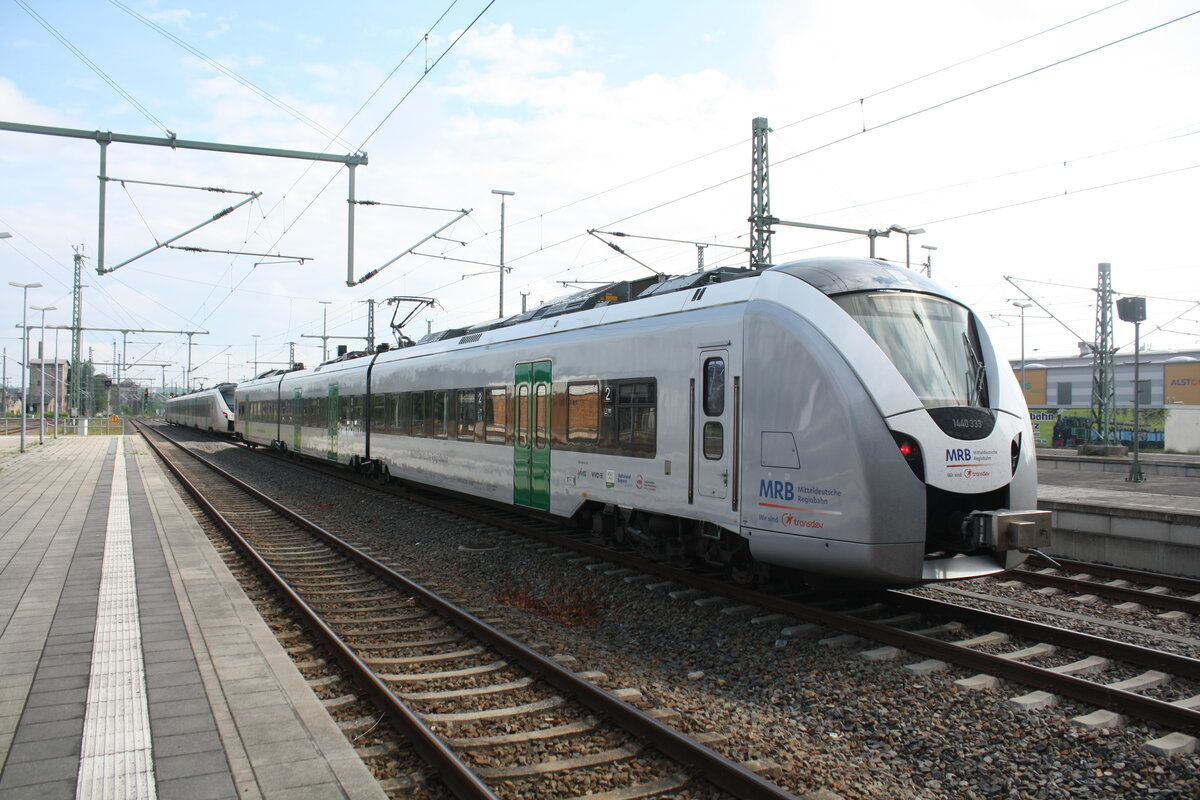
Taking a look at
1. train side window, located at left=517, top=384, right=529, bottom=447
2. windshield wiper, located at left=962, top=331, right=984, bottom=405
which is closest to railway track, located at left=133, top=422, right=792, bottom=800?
train side window, located at left=517, top=384, right=529, bottom=447

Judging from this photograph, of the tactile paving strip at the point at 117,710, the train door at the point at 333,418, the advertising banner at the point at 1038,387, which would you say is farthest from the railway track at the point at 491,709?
the advertising banner at the point at 1038,387

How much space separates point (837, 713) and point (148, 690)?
4.29 metres

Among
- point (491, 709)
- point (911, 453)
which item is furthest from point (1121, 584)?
point (491, 709)

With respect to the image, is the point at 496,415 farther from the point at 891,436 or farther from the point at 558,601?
the point at 891,436

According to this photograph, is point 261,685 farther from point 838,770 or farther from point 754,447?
point 754,447

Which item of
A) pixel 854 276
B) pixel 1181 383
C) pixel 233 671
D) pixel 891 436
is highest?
pixel 1181 383

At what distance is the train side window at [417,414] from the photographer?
632 inches

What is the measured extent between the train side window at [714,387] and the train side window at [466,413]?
6.23 metres

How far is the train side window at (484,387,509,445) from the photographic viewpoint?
12.5 meters

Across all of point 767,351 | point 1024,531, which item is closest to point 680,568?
point 767,351

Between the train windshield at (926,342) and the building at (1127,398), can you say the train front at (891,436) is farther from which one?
the building at (1127,398)

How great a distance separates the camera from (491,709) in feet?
17.5

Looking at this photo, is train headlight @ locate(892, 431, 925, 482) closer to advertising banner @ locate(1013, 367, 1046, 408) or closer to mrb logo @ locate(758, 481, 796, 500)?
mrb logo @ locate(758, 481, 796, 500)

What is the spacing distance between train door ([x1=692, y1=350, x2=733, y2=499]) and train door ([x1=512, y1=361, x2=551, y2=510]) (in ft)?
11.3
